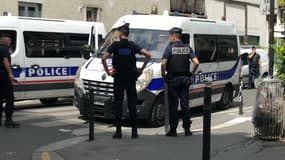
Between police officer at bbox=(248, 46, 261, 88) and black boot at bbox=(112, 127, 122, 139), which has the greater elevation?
police officer at bbox=(248, 46, 261, 88)

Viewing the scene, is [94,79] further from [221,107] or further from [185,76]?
[221,107]

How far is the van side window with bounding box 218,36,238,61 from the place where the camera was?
1407cm

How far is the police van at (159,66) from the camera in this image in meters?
11.1

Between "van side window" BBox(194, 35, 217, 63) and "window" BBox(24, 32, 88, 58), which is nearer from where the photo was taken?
"van side window" BBox(194, 35, 217, 63)

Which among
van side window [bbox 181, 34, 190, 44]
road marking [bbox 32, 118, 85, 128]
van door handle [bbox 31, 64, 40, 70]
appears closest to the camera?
road marking [bbox 32, 118, 85, 128]

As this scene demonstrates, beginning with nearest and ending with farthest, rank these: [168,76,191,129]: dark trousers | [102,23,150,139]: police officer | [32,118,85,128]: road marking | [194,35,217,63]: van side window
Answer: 1. [102,23,150,139]: police officer
2. [168,76,191,129]: dark trousers
3. [32,118,85,128]: road marking
4. [194,35,217,63]: van side window

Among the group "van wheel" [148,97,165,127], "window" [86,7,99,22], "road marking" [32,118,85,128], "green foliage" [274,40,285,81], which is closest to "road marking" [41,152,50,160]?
"road marking" [32,118,85,128]

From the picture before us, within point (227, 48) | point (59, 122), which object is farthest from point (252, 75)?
point (59, 122)

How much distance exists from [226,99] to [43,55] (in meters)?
4.90

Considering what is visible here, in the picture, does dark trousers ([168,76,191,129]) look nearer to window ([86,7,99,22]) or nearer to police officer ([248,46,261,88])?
police officer ([248,46,261,88])

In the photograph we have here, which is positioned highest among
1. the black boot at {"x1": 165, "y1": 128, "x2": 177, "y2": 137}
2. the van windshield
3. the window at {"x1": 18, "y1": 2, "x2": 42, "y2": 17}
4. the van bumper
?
the window at {"x1": 18, "y1": 2, "x2": 42, "y2": 17}

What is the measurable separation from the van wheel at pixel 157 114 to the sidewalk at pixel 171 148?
1255 mm

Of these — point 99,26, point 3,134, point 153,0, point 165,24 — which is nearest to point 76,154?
point 3,134

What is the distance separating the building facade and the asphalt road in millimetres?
4810
